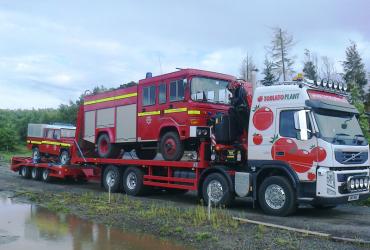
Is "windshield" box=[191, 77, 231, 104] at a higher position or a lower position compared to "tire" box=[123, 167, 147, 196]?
higher

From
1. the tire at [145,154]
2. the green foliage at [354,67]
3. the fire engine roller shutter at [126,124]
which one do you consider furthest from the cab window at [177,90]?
the green foliage at [354,67]

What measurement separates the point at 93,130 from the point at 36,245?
33.7ft

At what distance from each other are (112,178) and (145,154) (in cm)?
153

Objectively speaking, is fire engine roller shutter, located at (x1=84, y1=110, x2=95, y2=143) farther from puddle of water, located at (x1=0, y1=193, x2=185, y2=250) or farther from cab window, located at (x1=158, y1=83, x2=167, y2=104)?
puddle of water, located at (x1=0, y1=193, x2=185, y2=250)

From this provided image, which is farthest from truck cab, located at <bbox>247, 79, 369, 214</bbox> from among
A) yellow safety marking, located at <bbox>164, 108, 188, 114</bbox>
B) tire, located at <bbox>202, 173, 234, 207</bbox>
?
yellow safety marking, located at <bbox>164, 108, 188, 114</bbox>

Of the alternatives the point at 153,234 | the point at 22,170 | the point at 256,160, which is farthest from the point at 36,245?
the point at 22,170

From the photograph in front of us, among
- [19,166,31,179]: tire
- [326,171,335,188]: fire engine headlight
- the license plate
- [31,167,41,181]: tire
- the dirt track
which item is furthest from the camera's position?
[19,166,31,179]: tire

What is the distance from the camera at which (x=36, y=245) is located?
815 cm

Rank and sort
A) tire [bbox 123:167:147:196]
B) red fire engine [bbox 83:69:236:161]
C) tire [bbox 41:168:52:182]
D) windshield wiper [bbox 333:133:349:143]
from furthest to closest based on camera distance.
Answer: tire [bbox 41:168:52:182] < tire [bbox 123:167:147:196] < red fire engine [bbox 83:69:236:161] < windshield wiper [bbox 333:133:349:143]

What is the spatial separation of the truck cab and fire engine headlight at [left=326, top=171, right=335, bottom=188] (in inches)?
0.9

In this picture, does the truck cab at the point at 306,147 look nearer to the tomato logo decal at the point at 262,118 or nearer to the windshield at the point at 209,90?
the tomato logo decal at the point at 262,118

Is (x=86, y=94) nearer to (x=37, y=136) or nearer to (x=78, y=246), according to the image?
(x=37, y=136)

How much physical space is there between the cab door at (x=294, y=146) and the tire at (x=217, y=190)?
1689 millimetres

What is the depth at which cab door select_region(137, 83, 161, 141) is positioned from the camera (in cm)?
1477
